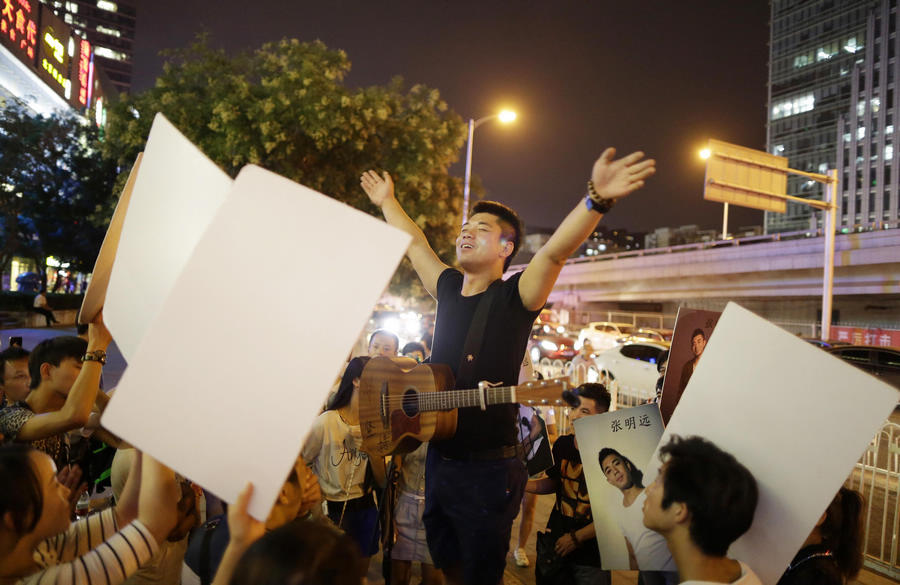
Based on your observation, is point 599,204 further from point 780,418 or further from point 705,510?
point 705,510

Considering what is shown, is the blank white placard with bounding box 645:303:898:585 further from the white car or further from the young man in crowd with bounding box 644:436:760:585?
the white car

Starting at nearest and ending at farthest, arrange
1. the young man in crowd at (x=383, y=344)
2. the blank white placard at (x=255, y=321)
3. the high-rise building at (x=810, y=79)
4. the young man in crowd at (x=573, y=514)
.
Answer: the blank white placard at (x=255, y=321) → the young man in crowd at (x=573, y=514) → the young man in crowd at (x=383, y=344) → the high-rise building at (x=810, y=79)

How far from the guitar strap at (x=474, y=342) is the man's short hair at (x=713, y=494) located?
92 cm

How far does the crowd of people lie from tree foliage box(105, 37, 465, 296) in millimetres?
11832

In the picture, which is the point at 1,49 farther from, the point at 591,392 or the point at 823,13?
the point at 823,13

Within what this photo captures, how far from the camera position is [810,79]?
92812 millimetres

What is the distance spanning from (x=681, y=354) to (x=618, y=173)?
143 cm

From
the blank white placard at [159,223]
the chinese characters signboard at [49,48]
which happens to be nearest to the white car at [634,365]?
the blank white placard at [159,223]

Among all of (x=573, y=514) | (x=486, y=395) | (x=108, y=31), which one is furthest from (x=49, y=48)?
(x=108, y=31)

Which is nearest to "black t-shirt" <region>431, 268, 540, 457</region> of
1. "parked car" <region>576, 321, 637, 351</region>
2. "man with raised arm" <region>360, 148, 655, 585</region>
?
"man with raised arm" <region>360, 148, 655, 585</region>

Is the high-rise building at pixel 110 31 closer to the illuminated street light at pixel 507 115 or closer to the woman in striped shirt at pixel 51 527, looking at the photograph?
the illuminated street light at pixel 507 115

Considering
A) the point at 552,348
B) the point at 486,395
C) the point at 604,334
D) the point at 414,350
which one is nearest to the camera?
the point at 486,395

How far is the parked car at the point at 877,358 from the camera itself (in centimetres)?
1380

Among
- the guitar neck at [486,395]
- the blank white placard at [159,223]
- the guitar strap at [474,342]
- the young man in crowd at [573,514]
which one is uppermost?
the blank white placard at [159,223]
